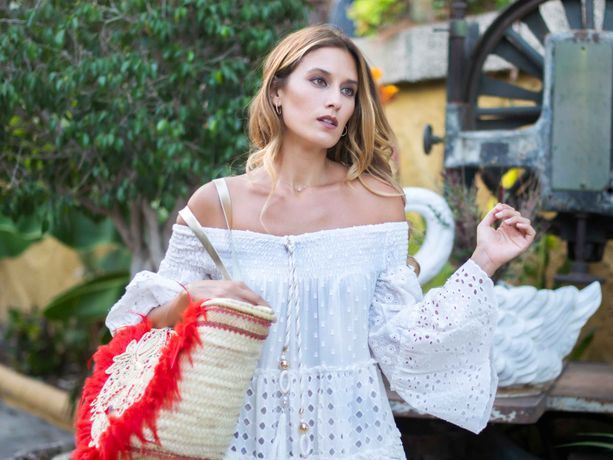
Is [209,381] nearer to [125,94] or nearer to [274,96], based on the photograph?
[274,96]

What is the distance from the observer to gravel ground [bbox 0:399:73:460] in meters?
6.06

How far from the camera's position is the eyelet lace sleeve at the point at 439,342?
104 inches

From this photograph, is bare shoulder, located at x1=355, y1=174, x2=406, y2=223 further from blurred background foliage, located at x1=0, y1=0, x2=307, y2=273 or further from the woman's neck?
blurred background foliage, located at x1=0, y1=0, x2=307, y2=273

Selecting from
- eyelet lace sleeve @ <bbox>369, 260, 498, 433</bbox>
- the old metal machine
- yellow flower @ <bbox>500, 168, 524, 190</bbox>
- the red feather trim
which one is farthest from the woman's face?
yellow flower @ <bbox>500, 168, 524, 190</bbox>

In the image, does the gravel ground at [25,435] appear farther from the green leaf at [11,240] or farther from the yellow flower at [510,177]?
the yellow flower at [510,177]

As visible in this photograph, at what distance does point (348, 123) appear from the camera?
2939mm

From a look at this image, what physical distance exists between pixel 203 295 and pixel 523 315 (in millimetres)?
1910

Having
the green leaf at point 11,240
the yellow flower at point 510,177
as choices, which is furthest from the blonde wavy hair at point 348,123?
the green leaf at point 11,240

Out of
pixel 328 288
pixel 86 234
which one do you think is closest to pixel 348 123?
pixel 328 288

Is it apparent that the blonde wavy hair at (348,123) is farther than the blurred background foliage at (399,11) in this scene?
No

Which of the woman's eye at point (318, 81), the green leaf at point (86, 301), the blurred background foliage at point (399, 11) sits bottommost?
the green leaf at point (86, 301)

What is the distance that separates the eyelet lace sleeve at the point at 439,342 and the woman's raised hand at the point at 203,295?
0.43 meters

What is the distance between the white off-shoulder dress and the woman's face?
0.26 meters

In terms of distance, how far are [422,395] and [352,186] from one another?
58 cm
